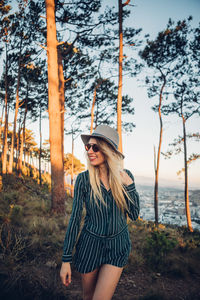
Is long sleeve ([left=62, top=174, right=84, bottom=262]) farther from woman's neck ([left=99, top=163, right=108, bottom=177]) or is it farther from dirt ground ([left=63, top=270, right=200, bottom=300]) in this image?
dirt ground ([left=63, top=270, right=200, bottom=300])

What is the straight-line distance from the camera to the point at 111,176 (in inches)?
64.7

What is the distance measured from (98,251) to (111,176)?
26.2 inches

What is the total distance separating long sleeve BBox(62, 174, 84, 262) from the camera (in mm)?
1413

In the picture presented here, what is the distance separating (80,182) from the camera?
1.62 m

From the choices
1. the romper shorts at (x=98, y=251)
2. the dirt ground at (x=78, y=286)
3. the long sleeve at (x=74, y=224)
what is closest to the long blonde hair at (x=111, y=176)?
the long sleeve at (x=74, y=224)

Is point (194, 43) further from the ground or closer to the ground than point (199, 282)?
further from the ground

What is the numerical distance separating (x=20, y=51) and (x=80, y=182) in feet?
47.2

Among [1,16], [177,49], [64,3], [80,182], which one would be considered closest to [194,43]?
[177,49]

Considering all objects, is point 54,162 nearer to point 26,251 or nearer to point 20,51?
point 26,251

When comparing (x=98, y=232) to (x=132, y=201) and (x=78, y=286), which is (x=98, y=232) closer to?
(x=132, y=201)

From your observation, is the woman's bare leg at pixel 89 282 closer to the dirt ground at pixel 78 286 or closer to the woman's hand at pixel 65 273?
the woman's hand at pixel 65 273

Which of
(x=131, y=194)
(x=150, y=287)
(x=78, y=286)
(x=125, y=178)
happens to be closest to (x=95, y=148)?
(x=125, y=178)

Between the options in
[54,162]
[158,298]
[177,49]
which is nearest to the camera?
[158,298]

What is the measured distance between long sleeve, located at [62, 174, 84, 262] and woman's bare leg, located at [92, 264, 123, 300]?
0.30m
